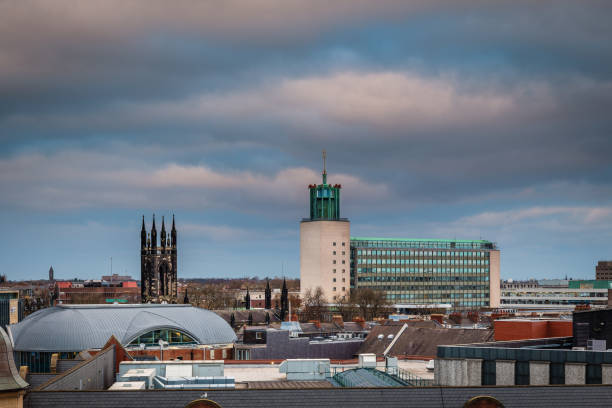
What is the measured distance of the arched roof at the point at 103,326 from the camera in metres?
112

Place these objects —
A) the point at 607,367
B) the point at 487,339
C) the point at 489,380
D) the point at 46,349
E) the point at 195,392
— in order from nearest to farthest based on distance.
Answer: the point at 195,392 → the point at 607,367 → the point at 489,380 → the point at 487,339 → the point at 46,349

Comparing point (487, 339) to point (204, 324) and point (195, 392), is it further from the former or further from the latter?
point (195, 392)

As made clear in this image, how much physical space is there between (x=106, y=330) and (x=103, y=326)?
1.31 m

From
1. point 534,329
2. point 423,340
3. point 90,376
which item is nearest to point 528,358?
point 534,329

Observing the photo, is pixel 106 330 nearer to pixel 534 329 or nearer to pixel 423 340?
pixel 423 340

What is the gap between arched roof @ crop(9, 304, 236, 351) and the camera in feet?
368

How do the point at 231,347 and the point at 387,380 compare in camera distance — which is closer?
the point at 387,380

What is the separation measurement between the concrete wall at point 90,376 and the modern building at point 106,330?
44.1 meters

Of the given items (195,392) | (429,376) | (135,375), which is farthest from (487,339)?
(195,392)

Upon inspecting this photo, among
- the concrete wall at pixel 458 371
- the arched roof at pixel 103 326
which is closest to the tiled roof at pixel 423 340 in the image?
the arched roof at pixel 103 326

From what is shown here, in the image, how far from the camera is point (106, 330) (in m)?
116

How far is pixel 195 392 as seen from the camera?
4112cm

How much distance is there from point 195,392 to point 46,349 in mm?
75497

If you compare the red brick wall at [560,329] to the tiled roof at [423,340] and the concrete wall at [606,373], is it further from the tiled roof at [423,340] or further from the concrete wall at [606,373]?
the concrete wall at [606,373]
